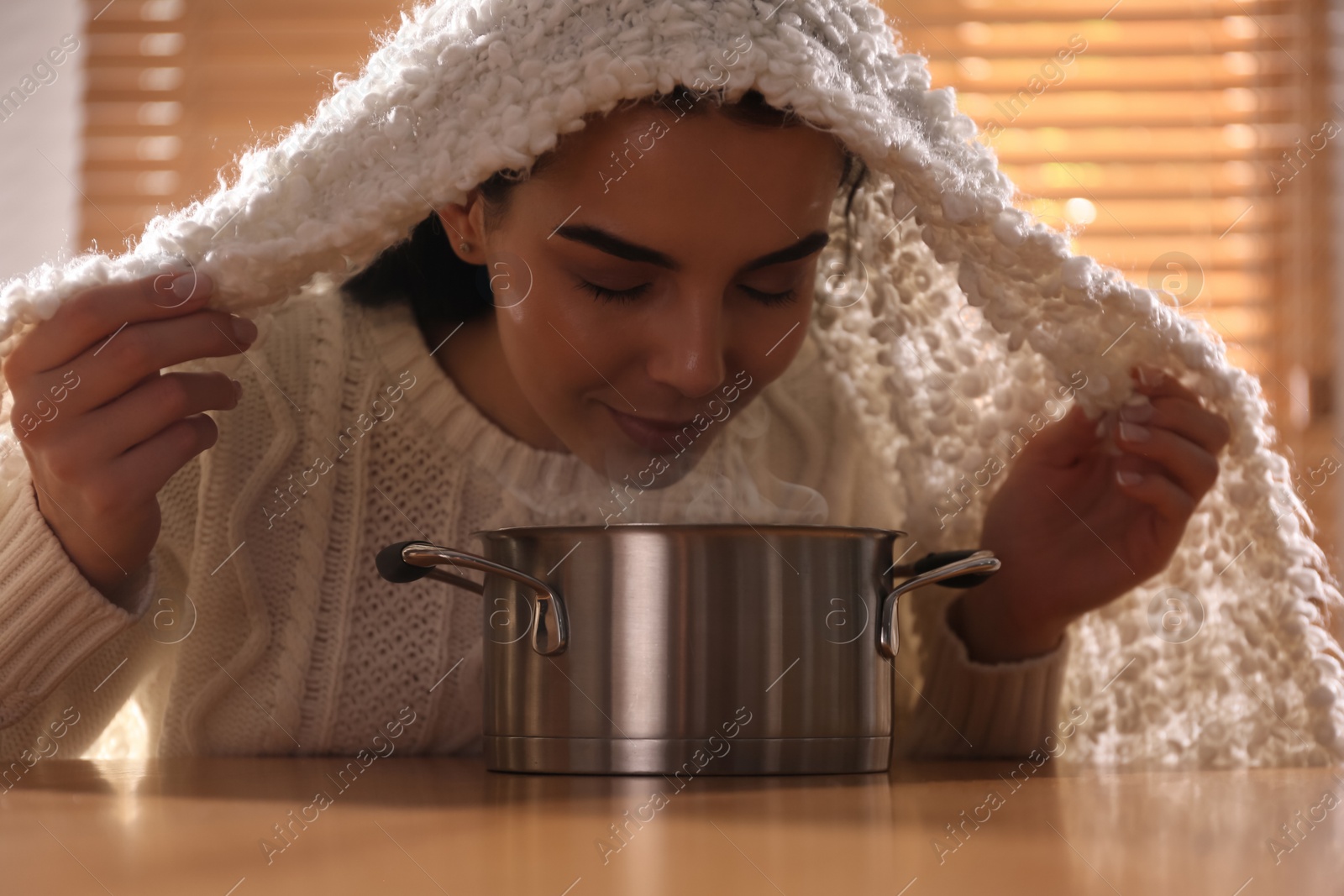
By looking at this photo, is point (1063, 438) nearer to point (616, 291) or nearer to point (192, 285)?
point (616, 291)

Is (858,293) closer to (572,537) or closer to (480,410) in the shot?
(480,410)

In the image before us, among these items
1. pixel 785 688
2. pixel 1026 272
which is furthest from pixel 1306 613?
pixel 785 688

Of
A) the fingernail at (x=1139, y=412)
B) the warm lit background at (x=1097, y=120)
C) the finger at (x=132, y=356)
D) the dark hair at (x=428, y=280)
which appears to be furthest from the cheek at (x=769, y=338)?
the warm lit background at (x=1097, y=120)

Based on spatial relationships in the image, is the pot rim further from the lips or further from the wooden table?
the lips

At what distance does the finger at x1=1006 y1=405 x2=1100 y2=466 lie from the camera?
81 cm

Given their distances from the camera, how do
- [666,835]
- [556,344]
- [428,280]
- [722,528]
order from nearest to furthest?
[666,835] < [722,528] < [556,344] < [428,280]

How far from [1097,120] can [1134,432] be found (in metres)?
1.06

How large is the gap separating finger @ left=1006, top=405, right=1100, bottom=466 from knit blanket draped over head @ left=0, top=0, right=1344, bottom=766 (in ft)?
0.04

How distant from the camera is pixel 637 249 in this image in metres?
0.69

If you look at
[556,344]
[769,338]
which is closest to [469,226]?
[556,344]

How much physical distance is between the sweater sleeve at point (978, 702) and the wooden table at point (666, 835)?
202 millimetres

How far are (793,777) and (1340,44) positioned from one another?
1488 mm

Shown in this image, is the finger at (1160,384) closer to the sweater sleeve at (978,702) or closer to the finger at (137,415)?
the sweater sleeve at (978,702)

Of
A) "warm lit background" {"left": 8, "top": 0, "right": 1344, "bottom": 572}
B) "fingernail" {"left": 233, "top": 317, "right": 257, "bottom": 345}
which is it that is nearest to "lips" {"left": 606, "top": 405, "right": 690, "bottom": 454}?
"fingernail" {"left": 233, "top": 317, "right": 257, "bottom": 345}
